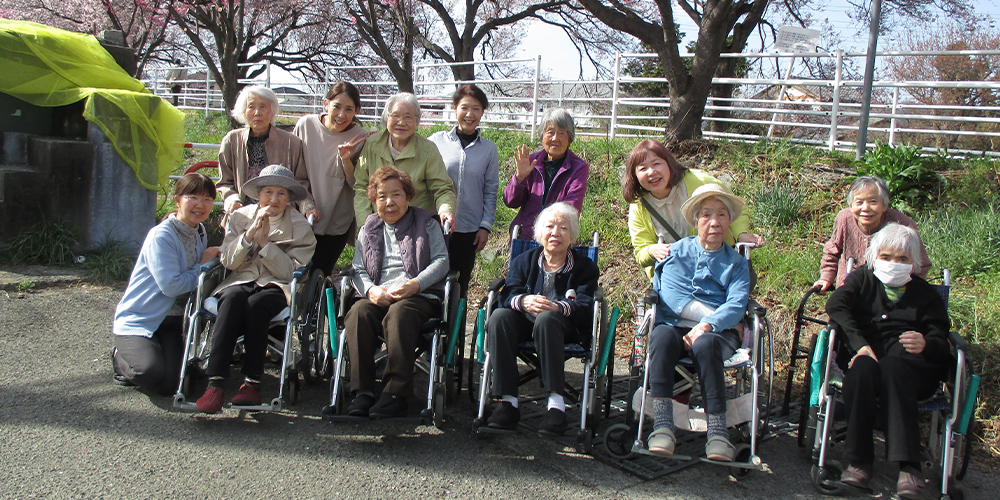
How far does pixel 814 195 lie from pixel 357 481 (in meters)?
5.23

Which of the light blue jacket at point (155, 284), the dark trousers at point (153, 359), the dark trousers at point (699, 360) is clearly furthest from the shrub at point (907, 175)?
the dark trousers at point (153, 359)

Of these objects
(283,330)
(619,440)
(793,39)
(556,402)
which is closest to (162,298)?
(283,330)

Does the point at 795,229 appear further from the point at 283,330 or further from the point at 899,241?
Result: the point at 283,330

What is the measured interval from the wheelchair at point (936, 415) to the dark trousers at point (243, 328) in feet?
9.24

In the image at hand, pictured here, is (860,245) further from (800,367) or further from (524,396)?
(524,396)

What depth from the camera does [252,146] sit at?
14.6 ft

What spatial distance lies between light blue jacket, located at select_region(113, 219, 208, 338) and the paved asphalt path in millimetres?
403

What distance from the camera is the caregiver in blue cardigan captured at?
377cm

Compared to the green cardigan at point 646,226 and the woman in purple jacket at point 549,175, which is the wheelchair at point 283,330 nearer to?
the woman in purple jacket at point 549,175

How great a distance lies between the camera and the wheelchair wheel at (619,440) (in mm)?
3383

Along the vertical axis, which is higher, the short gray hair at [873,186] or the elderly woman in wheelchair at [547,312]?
the short gray hair at [873,186]

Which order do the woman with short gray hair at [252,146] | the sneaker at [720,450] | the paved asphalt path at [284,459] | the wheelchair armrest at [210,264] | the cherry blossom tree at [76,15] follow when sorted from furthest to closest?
the cherry blossom tree at [76,15], the woman with short gray hair at [252,146], the wheelchair armrest at [210,264], the sneaker at [720,450], the paved asphalt path at [284,459]

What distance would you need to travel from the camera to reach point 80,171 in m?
6.52

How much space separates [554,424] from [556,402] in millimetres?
120
